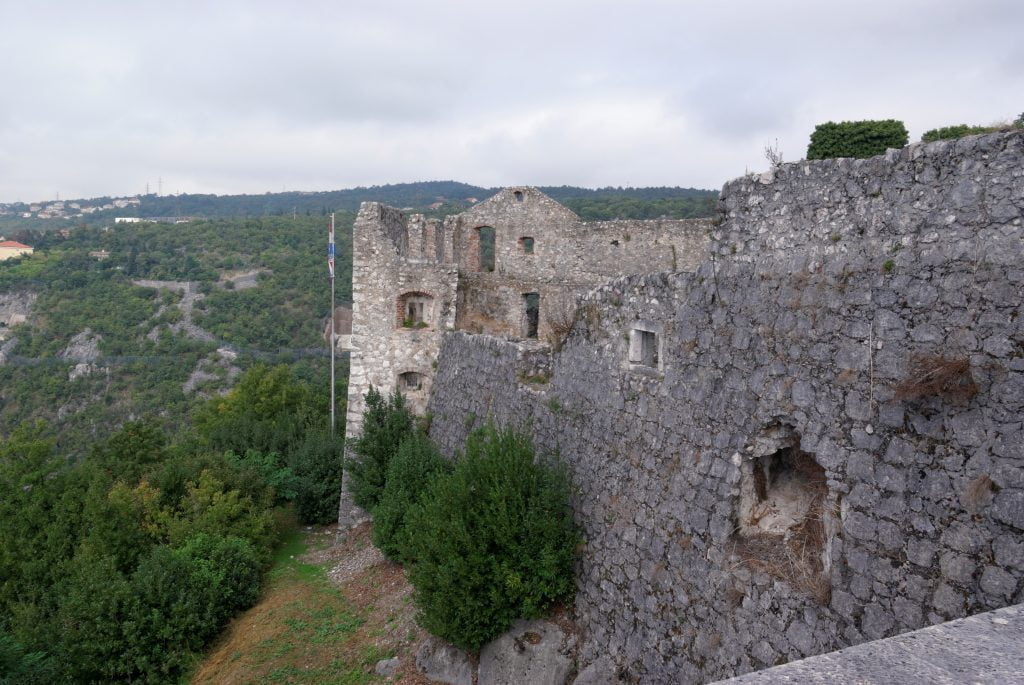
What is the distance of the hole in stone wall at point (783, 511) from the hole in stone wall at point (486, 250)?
13.5 meters

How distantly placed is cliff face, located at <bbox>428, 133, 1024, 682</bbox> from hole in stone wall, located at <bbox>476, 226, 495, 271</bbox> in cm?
1189

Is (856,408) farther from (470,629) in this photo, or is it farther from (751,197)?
(470,629)

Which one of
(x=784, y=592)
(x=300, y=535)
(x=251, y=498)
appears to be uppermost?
(x=784, y=592)

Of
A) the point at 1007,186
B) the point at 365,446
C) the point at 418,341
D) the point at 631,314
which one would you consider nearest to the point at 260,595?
the point at 365,446

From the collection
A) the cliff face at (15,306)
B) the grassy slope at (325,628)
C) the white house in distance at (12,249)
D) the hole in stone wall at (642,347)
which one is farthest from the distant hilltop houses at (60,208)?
the hole in stone wall at (642,347)

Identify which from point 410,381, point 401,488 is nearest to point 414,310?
point 410,381

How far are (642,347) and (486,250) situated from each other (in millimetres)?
17353

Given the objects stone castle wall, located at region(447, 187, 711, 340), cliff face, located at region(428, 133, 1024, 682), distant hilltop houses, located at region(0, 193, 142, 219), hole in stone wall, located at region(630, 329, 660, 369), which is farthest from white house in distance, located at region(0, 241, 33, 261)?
cliff face, located at region(428, 133, 1024, 682)

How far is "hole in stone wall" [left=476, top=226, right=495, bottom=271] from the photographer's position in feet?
64.2

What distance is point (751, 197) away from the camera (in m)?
5.80

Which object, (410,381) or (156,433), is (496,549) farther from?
(156,433)

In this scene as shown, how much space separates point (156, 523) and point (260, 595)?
371 cm

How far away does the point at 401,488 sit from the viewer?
11.7 metres

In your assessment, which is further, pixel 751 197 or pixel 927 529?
pixel 751 197
